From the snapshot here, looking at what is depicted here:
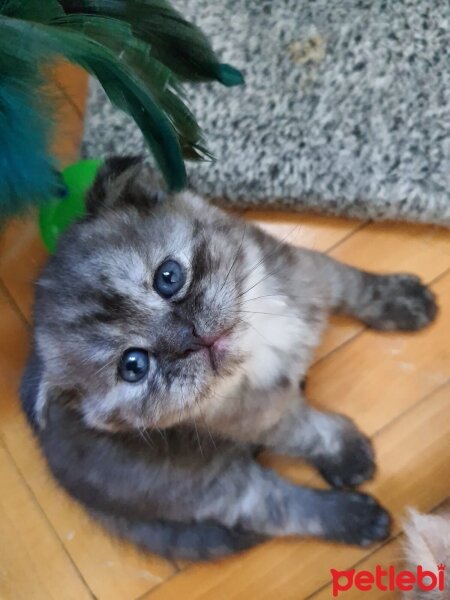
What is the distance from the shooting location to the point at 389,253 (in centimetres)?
124

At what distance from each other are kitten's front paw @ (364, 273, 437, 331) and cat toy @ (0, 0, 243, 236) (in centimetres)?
46

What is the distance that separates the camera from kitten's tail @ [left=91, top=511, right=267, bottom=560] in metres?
1.10

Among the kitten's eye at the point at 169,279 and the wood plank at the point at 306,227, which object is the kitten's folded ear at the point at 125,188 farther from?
the wood plank at the point at 306,227

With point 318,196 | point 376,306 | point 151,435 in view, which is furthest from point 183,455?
point 318,196

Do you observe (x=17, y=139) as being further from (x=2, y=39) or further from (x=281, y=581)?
(x=281, y=581)

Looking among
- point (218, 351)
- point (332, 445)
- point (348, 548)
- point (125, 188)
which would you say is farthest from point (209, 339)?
point (348, 548)

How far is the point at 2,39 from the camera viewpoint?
613mm

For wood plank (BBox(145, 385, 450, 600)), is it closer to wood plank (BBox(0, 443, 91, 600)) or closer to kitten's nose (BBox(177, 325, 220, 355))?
wood plank (BBox(0, 443, 91, 600))

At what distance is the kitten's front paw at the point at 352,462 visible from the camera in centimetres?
114

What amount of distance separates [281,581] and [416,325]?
50 centimetres

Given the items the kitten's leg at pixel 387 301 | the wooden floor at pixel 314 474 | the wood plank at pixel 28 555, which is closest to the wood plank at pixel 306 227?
the wooden floor at pixel 314 474

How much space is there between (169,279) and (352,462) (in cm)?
49

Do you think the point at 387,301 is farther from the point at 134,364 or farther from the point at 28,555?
the point at 28,555

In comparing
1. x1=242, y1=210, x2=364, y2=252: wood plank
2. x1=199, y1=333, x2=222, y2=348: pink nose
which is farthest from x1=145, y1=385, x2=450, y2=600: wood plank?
x1=199, y1=333, x2=222, y2=348: pink nose
